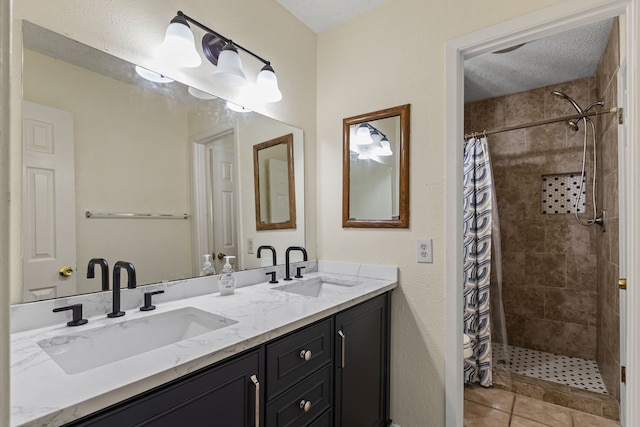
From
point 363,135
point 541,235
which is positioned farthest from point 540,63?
point 363,135

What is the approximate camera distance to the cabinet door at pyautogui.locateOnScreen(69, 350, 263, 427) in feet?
2.25

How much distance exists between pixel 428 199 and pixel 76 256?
158 centimetres

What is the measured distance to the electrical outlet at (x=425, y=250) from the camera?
5.51ft

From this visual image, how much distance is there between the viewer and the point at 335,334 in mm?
1323

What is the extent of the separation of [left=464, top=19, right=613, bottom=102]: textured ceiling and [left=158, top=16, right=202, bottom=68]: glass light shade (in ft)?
6.70

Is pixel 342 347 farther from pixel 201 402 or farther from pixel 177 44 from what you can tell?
pixel 177 44

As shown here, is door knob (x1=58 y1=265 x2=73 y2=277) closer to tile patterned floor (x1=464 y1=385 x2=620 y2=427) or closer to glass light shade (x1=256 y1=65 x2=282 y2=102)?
glass light shade (x1=256 y1=65 x2=282 y2=102)

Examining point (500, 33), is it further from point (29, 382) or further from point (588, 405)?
point (588, 405)

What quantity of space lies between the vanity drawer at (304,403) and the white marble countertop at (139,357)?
23 centimetres

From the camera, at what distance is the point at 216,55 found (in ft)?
5.02

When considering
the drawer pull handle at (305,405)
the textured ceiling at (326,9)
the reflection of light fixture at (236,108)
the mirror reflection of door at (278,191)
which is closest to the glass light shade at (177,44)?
the reflection of light fixture at (236,108)

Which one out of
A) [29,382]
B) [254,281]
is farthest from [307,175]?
[29,382]

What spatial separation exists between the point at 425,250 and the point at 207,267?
3.68 feet
